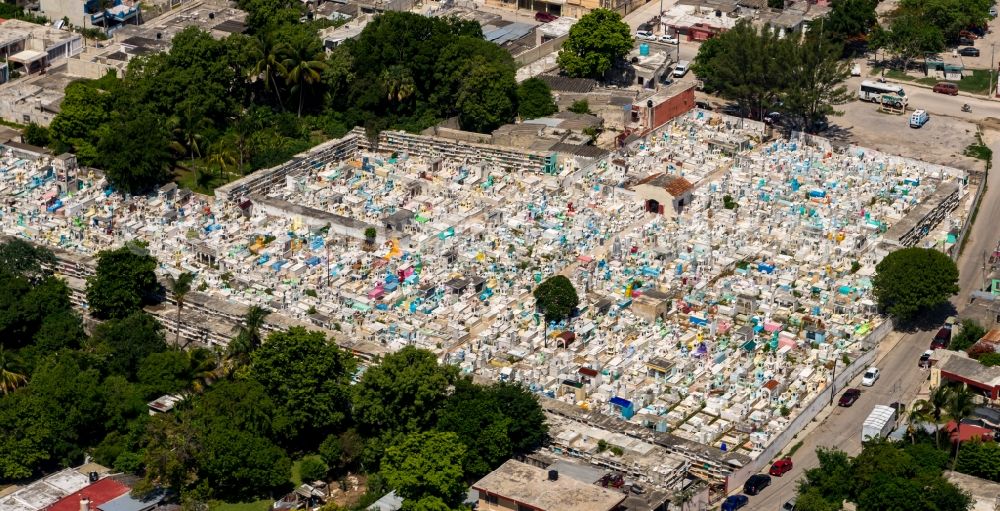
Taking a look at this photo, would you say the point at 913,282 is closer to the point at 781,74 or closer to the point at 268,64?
the point at 781,74

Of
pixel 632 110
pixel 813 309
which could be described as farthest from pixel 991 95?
pixel 813 309

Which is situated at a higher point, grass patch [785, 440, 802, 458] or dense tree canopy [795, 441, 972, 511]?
dense tree canopy [795, 441, 972, 511]

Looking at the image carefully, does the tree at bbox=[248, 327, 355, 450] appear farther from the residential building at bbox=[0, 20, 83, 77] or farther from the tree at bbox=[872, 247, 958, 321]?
the residential building at bbox=[0, 20, 83, 77]

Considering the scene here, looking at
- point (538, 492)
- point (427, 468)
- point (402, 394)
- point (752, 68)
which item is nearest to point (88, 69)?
point (752, 68)

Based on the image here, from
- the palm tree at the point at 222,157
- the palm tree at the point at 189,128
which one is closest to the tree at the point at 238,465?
the palm tree at the point at 222,157

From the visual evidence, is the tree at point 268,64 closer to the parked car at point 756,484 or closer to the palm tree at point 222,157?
the palm tree at point 222,157

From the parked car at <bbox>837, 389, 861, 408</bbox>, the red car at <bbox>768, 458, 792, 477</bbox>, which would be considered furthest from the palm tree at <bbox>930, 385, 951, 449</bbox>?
the red car at <bbox>768, 458, 792, 477</bbox>

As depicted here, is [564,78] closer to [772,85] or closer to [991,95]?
[772,85]
